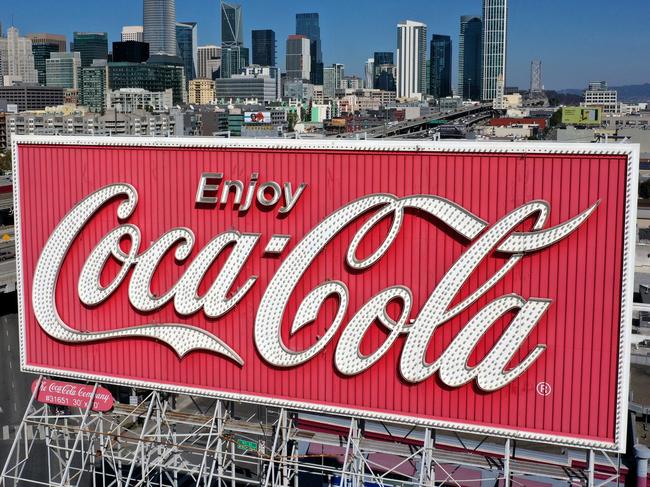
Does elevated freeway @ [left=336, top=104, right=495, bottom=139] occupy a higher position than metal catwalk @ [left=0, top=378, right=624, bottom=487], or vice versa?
elevated freeway @ [left=336, top=104, right=495, bottom=139]

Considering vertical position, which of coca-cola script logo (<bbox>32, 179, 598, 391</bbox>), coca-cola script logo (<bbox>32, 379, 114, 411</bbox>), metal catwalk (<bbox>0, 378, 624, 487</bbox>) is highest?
coca-cola script logo (<bbox>32, 179, 598, 391</bbox>)

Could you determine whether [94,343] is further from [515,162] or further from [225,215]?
[515,162]

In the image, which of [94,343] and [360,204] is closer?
[360,204]

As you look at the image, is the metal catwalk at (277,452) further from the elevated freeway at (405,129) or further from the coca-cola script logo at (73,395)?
the elevated freeway at (405,129)

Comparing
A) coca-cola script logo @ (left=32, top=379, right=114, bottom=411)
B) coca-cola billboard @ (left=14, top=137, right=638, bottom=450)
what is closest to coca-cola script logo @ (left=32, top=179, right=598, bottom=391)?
coca-cola billboard @ (left=14, top=137, right=638, bottom=450)

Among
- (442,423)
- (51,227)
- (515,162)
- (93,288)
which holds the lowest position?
(442,423)

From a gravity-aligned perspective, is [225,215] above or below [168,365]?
above

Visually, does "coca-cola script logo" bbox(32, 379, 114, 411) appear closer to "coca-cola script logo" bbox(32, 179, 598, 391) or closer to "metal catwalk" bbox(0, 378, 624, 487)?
"metal catwalk" bbox(0, 378, 624, 487)

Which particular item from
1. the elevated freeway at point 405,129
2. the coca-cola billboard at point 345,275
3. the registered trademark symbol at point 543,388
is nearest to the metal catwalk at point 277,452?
the coca-cola billboard at point 345,275

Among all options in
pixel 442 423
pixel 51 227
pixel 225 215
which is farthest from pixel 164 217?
pixel 442 423
